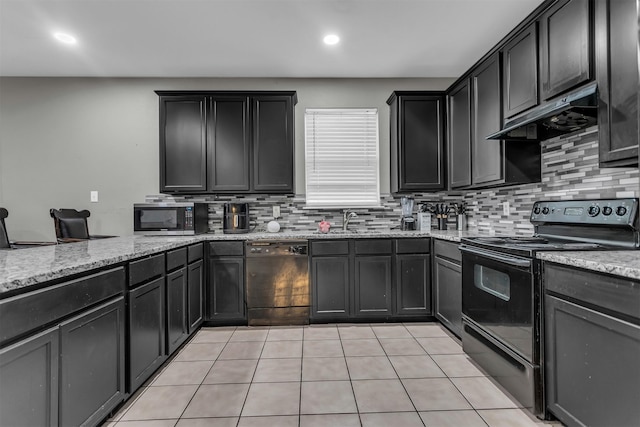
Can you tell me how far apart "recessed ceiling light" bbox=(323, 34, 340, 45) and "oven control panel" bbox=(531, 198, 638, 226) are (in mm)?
2207

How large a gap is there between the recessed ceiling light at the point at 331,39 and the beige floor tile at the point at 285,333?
2.69 m

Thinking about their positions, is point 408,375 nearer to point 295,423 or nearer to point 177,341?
point 295,423

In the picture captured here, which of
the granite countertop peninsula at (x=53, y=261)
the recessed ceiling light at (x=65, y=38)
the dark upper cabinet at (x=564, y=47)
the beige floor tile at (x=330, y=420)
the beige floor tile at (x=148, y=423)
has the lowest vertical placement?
the beige floor tile at (x=148, y=423)

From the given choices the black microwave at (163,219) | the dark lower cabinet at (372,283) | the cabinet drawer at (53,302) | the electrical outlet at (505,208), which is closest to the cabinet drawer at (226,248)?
the black microwave at (163,219)

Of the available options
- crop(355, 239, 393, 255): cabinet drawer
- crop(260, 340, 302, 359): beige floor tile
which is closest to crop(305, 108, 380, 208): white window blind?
crop(355, 239, 393, 255): cabinet drawer

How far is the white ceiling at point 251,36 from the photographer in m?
2.54

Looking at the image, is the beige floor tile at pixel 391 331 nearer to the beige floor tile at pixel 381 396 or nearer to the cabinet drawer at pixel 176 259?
the beige floor tile at pixel 381 396

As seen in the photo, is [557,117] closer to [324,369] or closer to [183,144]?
[324,369]

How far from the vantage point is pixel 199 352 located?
8.57 feet

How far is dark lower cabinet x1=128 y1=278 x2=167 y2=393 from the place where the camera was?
1.90 meters

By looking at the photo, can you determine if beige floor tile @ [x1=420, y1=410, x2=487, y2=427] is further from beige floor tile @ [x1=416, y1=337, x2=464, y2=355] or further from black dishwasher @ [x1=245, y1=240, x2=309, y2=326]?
black dishwasher @ [x1=245, y1=240, x2=309, y2=326]

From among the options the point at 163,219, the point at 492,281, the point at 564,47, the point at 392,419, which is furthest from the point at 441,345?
the point at 163,219

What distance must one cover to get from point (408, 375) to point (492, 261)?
3.08 ft

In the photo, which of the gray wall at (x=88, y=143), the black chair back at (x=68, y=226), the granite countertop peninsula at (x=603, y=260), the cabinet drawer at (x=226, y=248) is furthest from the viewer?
the gray wall at (x=88, y=143)
